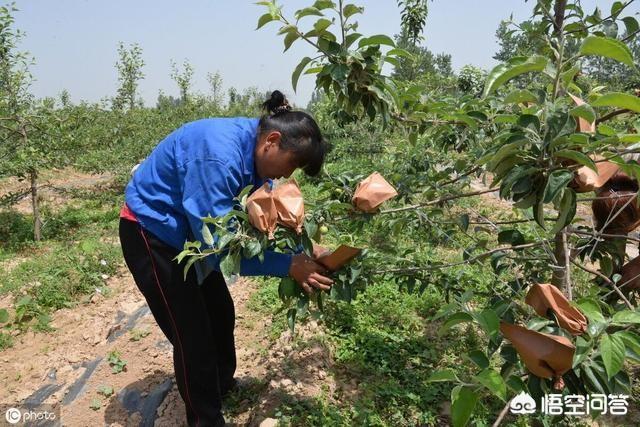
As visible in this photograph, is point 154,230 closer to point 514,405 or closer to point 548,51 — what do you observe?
point 514,405

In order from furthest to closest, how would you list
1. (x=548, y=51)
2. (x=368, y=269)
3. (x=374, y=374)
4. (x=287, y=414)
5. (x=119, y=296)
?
(x=119, y=296) → (x=374, y=374) → (x=287, y=414) → (x=548, y=51) → (x=368, y=269)

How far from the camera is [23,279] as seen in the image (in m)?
4.02

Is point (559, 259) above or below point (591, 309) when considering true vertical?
below

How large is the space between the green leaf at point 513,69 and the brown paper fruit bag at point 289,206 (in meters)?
0.57

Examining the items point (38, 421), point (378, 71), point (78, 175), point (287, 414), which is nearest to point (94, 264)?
point (38, 421)

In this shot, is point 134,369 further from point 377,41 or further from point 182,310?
point 377,41

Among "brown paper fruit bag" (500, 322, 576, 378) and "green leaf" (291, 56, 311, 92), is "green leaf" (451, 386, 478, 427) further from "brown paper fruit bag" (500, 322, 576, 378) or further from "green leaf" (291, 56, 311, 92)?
"green leaf" (291, 56, 311, 92)

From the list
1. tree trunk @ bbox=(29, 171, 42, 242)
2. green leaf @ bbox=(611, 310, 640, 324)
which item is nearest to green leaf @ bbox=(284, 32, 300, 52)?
green leaf @ bbox=(611, 310, 640, 324)

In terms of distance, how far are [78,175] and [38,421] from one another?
9.08 meters

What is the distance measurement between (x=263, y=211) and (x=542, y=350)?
29.8 inches

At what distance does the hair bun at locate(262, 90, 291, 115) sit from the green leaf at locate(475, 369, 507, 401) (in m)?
1.13

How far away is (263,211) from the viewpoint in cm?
128

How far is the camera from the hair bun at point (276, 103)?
5.63 feet

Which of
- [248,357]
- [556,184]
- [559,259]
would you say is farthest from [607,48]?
[248,357]
